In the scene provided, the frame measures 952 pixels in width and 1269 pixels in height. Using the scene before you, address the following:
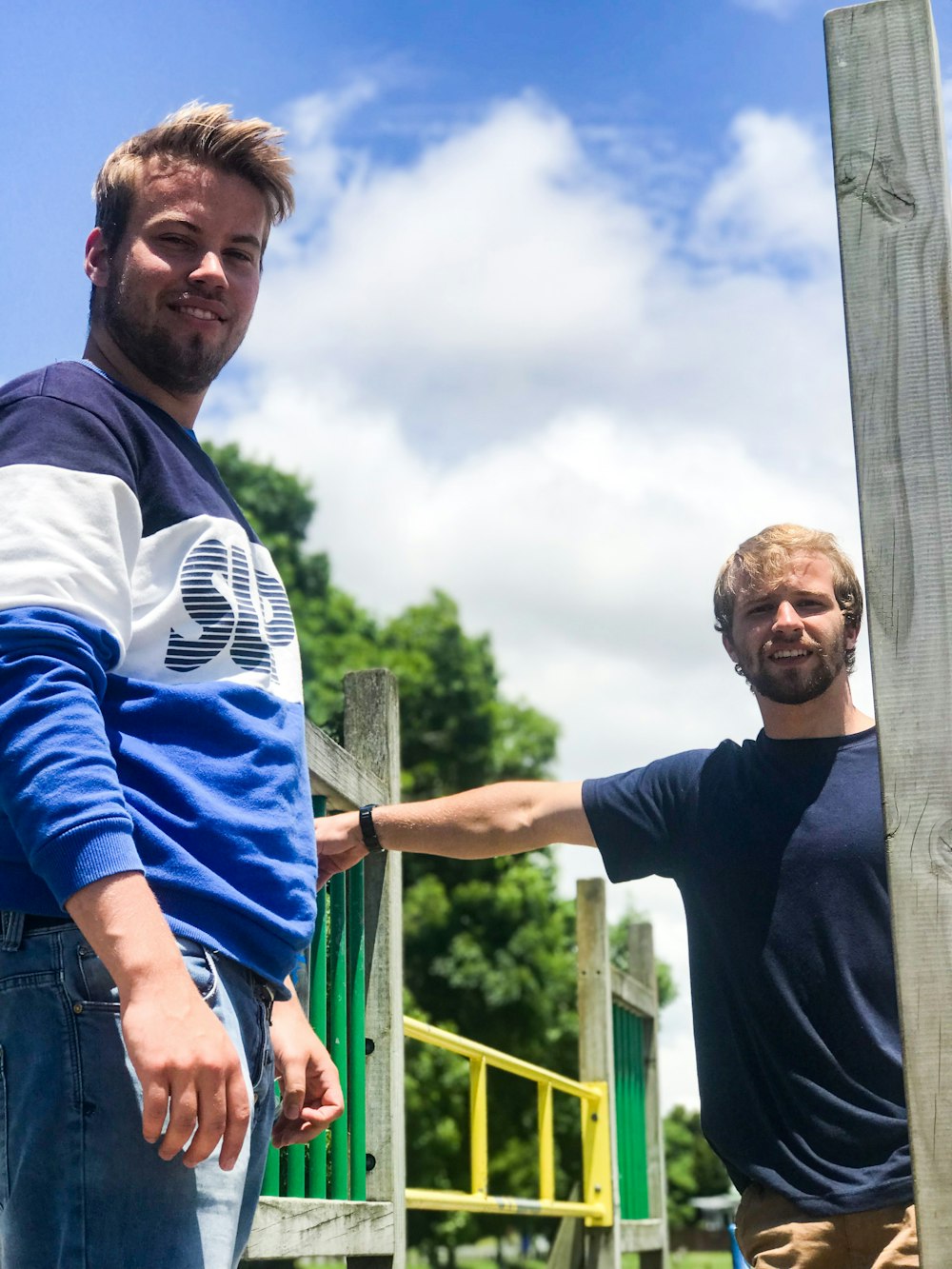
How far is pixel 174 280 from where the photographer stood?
5.69ft

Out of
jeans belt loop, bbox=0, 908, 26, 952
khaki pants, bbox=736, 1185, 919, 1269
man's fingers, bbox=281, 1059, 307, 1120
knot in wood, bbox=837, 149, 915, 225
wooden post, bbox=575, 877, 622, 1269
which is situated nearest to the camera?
jeans belt loop, bbox=0, 908, 26, 952

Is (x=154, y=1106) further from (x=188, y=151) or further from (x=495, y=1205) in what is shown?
(x=495, y=1205)

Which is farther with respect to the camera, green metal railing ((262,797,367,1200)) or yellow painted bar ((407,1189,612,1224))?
yellow painted bar ((407,1189,612,1224))

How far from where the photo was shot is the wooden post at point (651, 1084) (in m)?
8.57

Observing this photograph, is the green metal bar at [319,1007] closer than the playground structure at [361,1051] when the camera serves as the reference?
No

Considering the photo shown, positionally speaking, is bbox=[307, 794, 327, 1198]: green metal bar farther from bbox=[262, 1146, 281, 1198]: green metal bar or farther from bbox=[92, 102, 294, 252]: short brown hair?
bbox=[92, 102, 294, 252]: short brown hair

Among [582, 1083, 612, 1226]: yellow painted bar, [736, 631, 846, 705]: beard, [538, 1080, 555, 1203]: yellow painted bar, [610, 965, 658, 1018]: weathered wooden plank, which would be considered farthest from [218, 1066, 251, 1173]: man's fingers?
[610, 965, 658, 1018]: weathered wooden plank

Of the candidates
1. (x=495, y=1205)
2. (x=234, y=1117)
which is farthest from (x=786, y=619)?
(x=495, y=1205)

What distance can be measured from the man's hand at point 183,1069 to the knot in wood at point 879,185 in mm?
1115

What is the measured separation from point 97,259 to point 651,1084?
807 cm

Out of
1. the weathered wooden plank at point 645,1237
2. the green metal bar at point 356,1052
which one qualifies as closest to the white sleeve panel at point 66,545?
the green metal bar at point 356,1052

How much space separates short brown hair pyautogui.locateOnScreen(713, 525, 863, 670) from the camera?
295cm

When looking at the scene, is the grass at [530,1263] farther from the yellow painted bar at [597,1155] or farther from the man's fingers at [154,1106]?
the man's fingers at [154,1106]

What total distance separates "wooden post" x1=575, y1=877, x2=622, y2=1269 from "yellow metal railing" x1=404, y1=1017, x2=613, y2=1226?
0.22 ft
